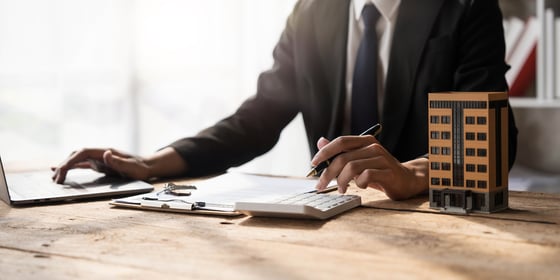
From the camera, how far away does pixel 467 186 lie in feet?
4.12

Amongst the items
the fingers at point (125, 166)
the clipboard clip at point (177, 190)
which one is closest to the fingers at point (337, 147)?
the clipboard clip at point (177, 190)

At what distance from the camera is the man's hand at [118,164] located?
5.52 feet

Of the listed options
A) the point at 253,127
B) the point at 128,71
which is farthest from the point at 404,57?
the point at 128,71

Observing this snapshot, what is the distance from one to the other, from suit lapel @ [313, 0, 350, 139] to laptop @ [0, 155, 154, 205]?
2.22 ft

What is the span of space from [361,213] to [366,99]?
32.3 inches

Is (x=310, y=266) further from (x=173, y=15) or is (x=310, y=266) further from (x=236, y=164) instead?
(x=173, y=15)

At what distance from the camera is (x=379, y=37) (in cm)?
211

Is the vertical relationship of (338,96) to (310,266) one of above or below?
above

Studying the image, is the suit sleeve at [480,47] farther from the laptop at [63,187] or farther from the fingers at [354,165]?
the laptop at [63,187]

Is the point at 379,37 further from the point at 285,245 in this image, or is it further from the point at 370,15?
the point at 285,245

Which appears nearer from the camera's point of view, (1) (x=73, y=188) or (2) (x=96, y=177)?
(1) (x=73, y=188)

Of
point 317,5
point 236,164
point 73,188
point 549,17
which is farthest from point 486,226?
point 549,17

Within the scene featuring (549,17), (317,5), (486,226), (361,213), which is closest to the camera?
(486,226)

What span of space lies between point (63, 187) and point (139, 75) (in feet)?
8.20
